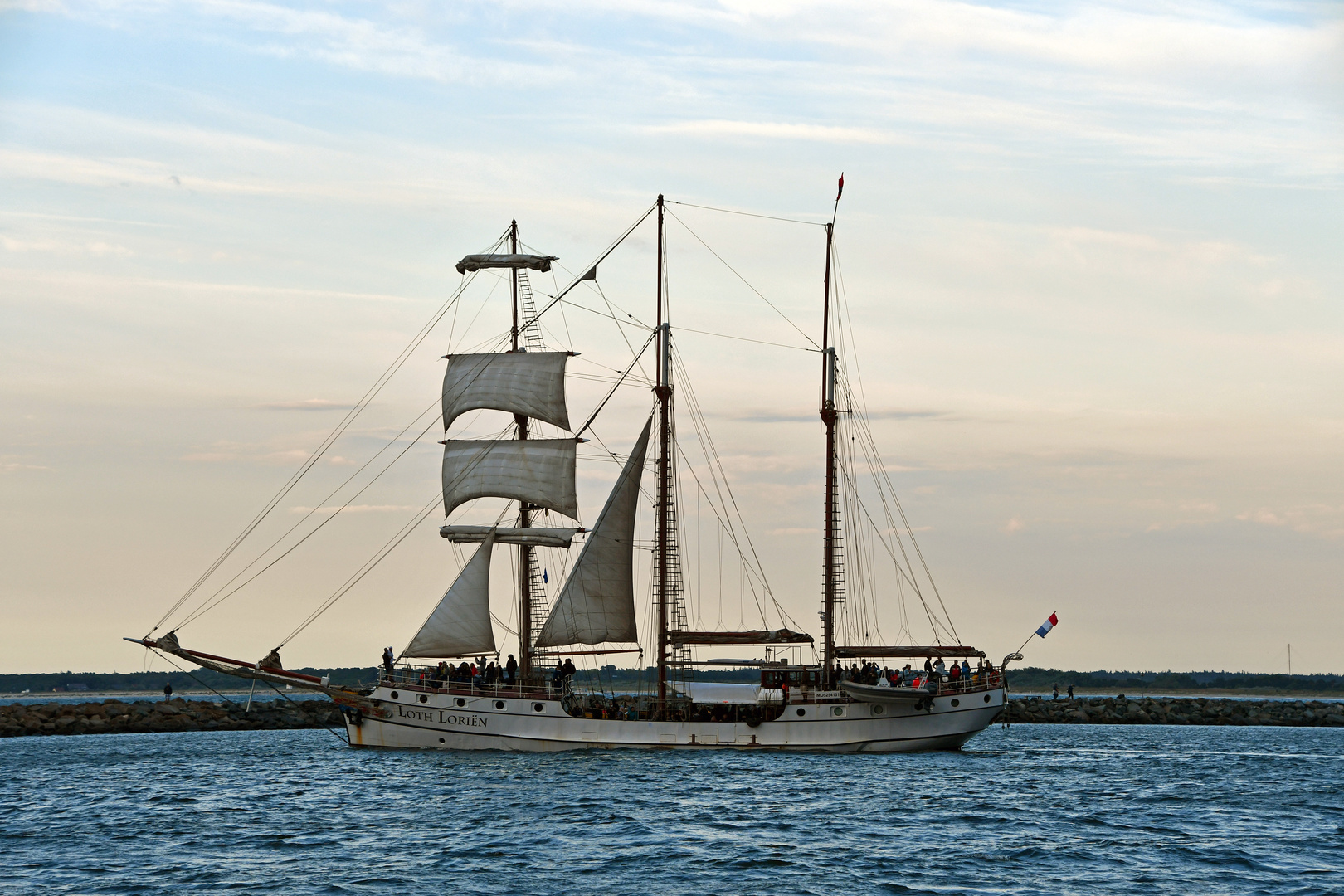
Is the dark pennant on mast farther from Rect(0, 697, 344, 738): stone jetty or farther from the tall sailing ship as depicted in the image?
Rect(0, 697, 344, 738): stone jetty

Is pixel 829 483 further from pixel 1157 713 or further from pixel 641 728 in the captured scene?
pixel 1157 713

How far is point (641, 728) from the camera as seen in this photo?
58.8 meters

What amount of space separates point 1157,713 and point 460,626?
65842mm

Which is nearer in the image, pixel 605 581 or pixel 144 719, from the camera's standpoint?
pixel 605 581

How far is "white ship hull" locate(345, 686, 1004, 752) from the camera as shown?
58219 mm

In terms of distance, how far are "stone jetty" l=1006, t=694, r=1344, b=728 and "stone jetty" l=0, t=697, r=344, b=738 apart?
163 feet

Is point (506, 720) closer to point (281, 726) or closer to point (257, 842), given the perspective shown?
point (257, 842)

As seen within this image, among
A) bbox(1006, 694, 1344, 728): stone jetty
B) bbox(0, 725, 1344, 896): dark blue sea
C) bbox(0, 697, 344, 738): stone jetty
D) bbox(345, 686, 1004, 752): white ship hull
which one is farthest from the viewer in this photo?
bbox(1006, 694, 1344, 728): stone jetty

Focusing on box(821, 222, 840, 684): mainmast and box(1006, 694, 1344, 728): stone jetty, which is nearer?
box(821, 222, 840, 684): mainmast

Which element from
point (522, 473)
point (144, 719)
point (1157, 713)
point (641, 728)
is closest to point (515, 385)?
point (522, 473)

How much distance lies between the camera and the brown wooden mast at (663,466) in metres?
61.2

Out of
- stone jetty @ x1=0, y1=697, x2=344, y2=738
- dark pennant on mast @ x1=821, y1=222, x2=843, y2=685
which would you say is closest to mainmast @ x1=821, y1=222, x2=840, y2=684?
dark pennant on mast @ x1=821, y1=222, x2=843, y2=685

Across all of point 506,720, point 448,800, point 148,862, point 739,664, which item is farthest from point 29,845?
point 739,664

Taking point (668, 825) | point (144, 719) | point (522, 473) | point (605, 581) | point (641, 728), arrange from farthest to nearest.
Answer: point (144, 719)
point (522, 473)
point (605, 581)
point (641, 728)
point (668, 825)
